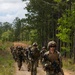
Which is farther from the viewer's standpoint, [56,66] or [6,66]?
[6,66]

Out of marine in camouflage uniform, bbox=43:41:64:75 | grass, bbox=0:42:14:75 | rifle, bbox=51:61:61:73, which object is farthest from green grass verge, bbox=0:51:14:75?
rifle, bbox=51:61:61:73

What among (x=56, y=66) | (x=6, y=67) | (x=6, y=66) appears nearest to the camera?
(x=56, y=66)

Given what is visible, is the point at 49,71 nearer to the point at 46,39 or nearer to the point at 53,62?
the point at 53,62

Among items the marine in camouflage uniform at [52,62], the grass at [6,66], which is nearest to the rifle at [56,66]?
the marine in camouflage uniform at [52,62]

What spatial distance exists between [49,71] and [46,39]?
4787 cm

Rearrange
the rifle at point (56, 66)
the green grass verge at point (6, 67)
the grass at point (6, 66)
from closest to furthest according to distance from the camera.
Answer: the rifle at point (56, 66)
the green grass verge at point (6, 67)
the grass at point (6, 66)

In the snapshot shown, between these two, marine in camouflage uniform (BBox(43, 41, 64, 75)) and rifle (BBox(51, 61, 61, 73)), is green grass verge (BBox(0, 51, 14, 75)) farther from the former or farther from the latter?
rifle (BBox(51, 61, 61, 73))

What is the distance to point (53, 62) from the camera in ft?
39.2

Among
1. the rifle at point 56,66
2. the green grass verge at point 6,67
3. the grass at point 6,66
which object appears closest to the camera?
the rifle at point 56,66

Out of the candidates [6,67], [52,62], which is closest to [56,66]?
[52,62]

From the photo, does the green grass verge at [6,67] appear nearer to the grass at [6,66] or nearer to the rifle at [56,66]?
the grass at [6,66]

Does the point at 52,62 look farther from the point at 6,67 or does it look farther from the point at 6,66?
the point at 6,66

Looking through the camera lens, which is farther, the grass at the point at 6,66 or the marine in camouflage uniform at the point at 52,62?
the grass at the point at 6,66

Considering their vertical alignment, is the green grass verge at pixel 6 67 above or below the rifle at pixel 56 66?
below
